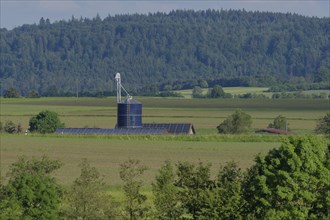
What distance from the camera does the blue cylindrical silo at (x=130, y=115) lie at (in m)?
85.2

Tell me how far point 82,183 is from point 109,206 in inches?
71.1

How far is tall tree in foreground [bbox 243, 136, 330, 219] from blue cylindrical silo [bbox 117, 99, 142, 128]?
51181mm

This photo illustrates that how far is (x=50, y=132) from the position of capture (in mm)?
89062

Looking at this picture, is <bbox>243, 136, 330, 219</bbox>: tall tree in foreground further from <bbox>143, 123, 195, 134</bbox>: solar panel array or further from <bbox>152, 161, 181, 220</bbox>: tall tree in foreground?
<bbox>143, 123, 195, 134</bbox>: solar panel array

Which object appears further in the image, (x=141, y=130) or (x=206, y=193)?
(x=141, y=130)

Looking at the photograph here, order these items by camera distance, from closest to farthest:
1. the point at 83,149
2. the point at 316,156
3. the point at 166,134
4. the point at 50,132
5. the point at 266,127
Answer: the point at 316,156, the point at 83,149, the point at 166,134, the point at 50,132, the point at 266,127

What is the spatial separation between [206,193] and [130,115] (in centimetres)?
5004

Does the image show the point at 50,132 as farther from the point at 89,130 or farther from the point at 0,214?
the point at 0,214

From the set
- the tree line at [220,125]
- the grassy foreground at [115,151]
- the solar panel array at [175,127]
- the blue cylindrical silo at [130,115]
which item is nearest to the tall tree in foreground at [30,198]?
the grassy foreground at [115,151]

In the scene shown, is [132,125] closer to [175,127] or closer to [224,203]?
[175,127]

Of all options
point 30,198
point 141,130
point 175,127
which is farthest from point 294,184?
point 175,127

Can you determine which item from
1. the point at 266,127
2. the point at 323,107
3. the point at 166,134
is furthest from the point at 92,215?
the point at 323,107

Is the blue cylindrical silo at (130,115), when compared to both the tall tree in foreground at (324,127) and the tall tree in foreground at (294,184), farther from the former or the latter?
the tall tree in foreground at (294,184)

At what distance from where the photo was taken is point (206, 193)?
35531 mm
